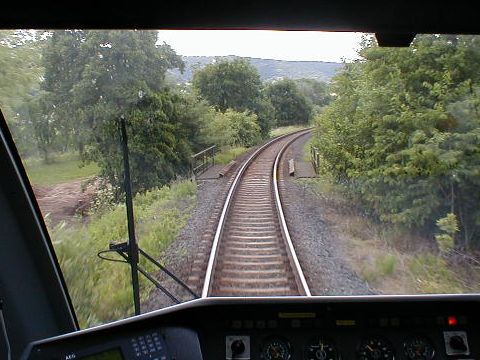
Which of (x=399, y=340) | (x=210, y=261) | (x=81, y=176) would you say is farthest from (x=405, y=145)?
(x=81, y=176)

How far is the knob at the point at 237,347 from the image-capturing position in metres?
2.43

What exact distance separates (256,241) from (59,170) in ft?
4.34

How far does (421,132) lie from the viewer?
2.83 meters

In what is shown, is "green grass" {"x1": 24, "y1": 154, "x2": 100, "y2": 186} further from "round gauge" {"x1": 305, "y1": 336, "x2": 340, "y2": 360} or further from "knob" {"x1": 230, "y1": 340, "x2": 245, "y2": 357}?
"round gauge" {"x1": 305, "y1": 336, "x2": 340, "y2": 360}

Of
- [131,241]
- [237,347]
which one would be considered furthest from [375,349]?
[131,241]

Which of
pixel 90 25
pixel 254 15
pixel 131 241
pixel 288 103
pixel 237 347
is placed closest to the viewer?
pixel 254 15

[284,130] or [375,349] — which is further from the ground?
[284,130]

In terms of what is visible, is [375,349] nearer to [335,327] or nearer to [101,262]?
[335,327]

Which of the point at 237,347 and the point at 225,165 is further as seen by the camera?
the point at 225,165

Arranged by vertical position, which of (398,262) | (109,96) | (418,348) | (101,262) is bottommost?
(418,348)

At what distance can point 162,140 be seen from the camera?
2.83 metres

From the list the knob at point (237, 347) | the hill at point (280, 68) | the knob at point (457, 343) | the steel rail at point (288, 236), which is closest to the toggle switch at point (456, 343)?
the knob at point (457, 343)

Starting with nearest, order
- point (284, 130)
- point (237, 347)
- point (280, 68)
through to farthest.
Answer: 1. point (237, 347)
2. point (280, 68)
3. point (284, 130)

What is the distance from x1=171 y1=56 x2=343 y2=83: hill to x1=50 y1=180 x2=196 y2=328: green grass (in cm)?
77
